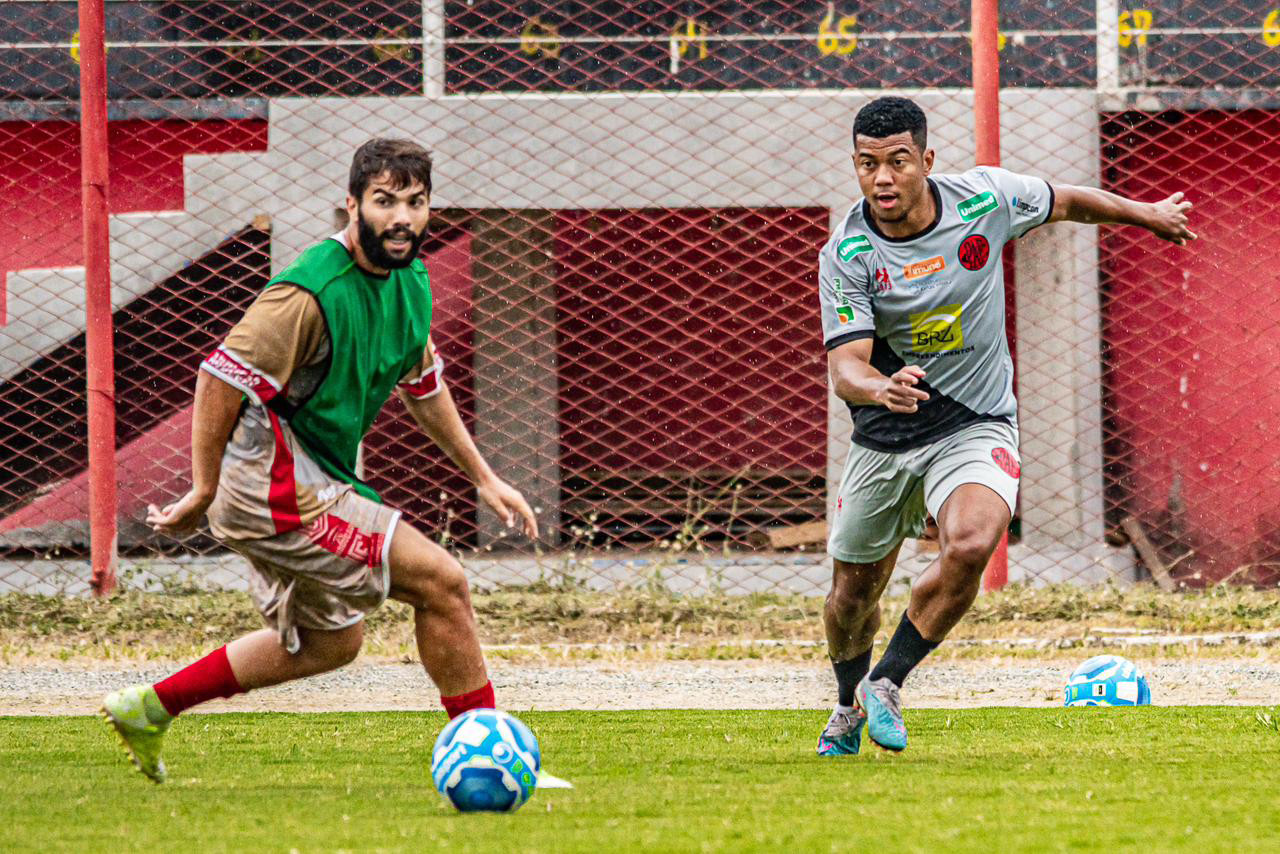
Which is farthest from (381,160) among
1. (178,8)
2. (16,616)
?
(178,8)

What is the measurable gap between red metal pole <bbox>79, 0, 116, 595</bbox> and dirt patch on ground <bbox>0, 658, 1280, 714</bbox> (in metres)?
1.19

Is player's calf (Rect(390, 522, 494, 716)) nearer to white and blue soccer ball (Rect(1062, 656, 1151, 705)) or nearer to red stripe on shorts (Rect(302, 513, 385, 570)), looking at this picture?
red stripe on shorts (Rect(302, 513, 385, 570))

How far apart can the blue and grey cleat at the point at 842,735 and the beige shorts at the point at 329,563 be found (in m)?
1.46

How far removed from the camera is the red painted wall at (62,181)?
1045 centimetres

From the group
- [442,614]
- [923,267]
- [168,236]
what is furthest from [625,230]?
[442,614]

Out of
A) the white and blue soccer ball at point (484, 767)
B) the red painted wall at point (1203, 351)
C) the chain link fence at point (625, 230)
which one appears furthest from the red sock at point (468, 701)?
the red painted wall at point (1203, 351)

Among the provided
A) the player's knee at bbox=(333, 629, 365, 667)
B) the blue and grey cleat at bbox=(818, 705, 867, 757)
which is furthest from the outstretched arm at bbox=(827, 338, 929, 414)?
the player's knee at bbox=(333, 629, 365, 667)

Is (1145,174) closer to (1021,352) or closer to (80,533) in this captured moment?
(1021,352)

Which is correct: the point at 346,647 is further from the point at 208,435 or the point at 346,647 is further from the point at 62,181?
the point at 62,181

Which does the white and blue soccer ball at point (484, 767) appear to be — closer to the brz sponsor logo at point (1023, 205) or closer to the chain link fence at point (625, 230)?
the brz sponsor logo at point (1023, 205)

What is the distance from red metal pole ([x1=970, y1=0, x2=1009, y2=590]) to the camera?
26.5ft

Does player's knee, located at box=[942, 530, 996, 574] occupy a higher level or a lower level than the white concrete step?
higher

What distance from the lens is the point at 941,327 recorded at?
4.95 metres

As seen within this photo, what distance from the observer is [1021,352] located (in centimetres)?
979
